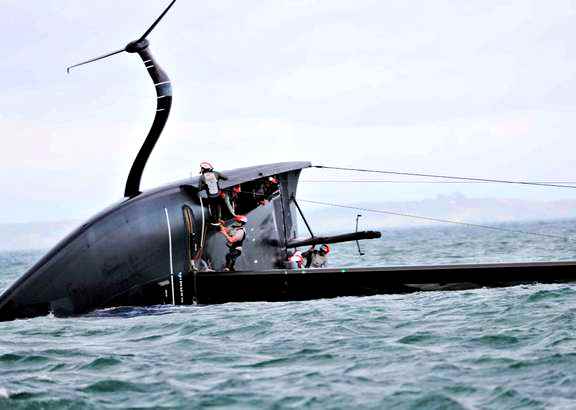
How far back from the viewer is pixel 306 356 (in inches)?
385

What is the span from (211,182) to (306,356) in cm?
635

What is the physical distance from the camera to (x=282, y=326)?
12.0 meters

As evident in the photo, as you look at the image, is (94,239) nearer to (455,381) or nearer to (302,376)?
(302,376)

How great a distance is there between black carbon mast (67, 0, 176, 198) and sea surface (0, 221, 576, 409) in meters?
2.48

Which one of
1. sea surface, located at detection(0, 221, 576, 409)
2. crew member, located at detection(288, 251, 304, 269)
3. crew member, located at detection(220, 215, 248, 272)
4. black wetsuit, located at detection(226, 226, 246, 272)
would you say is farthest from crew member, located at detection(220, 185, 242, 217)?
sea surface, located at detection(0, 221, 576, 409)

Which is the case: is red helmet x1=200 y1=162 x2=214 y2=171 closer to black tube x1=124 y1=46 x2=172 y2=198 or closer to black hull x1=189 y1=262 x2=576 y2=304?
black tube x1=124 y1=46 x2=172 y2=198

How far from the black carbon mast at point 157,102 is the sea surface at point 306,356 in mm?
2477

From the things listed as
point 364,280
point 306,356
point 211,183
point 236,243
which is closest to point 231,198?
point 211,183

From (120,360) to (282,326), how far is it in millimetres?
2822

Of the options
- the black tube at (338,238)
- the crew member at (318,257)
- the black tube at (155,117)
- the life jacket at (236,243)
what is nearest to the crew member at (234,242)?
the life jacket at (236,243)

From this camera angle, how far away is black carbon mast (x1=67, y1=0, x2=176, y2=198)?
579 inches

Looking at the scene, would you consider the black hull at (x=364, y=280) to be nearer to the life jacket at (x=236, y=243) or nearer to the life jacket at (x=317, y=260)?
the life jacket at (x=236, y=243)

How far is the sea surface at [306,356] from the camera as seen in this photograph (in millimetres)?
7984

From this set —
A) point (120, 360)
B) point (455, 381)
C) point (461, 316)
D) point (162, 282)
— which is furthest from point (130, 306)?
point (455, 381)
